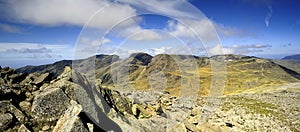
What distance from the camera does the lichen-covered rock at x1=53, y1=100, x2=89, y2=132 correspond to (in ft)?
36.0

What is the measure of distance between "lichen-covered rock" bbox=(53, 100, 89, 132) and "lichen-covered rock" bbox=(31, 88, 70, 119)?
101cm

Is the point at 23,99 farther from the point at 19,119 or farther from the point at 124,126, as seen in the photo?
the point at 124,126

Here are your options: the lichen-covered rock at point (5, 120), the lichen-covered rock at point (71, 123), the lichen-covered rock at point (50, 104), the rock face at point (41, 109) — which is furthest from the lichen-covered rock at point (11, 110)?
the lichen-covered rock at point (71, 123)

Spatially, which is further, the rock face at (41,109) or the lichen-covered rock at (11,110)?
the lichen-covered rock at (11,110)

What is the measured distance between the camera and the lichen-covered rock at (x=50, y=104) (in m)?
12.9

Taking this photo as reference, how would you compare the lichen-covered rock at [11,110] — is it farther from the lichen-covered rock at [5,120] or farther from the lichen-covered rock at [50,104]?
the lichen-covered rock at [50,104]

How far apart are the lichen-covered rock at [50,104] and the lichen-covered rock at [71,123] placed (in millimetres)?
1005

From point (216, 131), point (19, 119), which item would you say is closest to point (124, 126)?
point (19, 119)

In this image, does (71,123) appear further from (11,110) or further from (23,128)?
(11,110)

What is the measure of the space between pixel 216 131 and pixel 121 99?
406 inches

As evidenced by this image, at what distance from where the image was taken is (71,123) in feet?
36.3

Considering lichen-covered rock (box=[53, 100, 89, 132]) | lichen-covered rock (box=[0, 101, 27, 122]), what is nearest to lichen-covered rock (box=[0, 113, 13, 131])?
lichen-covered rock (box=[0, 101, 27, 122])

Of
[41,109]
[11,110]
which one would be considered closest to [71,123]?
[41,109]

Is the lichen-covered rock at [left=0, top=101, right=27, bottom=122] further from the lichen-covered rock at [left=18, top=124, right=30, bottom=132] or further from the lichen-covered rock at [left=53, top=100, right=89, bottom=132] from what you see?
the lichen-covered rock at [left=53, top=100, right=89, bottom=132]
